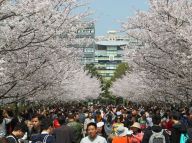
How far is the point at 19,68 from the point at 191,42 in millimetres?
6797

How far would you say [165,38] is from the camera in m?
18.3

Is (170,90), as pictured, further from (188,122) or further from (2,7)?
(2,7)

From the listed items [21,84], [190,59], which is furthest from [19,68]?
[190,59]

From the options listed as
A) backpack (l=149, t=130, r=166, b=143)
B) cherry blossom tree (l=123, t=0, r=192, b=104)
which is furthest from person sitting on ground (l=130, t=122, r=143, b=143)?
cherry blossom tree (l=123, t=0, r=192, b=104)

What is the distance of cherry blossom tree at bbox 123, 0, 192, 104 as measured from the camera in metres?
17.2

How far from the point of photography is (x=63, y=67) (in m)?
27.7

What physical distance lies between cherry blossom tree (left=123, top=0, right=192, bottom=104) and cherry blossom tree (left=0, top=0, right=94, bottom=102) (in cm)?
278

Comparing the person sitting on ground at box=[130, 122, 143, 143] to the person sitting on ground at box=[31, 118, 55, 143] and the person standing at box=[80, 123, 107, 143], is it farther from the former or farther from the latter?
the person standing at box=[80, 123, 107, 143]

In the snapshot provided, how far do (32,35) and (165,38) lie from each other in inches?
219

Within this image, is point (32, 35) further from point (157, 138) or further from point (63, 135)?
point (157, 138)

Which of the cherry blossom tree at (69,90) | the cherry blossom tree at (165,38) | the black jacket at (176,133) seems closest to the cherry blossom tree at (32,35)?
the cherry blossom tree at (165,38)

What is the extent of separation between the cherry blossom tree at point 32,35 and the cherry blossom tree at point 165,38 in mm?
2781

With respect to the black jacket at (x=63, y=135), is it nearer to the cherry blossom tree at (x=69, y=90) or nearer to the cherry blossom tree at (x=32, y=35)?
the cherry blossom tree at (x=32, y=35)

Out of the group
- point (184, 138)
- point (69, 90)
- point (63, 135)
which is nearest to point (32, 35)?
point (63, 135)
